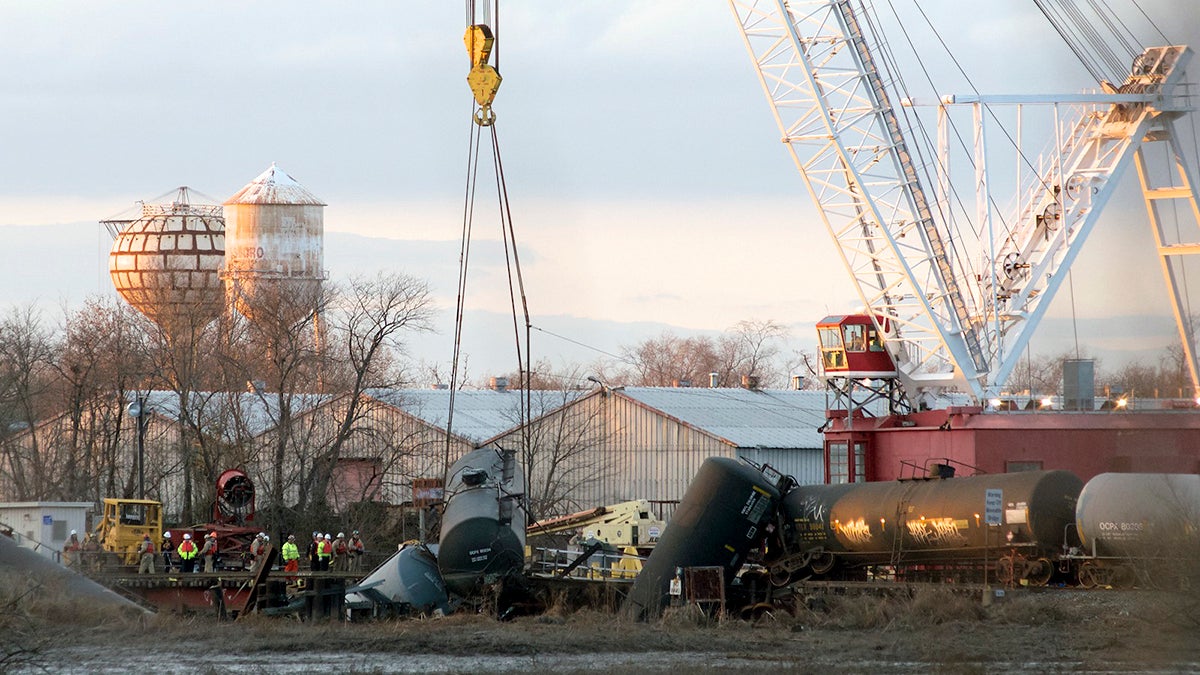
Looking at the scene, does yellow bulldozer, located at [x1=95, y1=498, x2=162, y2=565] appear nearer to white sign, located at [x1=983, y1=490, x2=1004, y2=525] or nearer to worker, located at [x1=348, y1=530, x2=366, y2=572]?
worker, located at [x1=348, y1=530, x2=366, y2=572]

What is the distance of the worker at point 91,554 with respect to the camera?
40.9 meters

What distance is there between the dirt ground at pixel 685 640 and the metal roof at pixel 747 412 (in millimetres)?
34945

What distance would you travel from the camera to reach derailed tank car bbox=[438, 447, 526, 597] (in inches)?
1204

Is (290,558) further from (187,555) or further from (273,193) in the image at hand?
(273,193)

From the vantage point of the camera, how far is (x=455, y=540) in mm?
30672

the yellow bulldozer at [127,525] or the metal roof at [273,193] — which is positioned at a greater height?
the metal roof at [273,193]

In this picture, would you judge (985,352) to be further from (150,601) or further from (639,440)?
(150,601)

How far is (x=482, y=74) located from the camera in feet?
94.2

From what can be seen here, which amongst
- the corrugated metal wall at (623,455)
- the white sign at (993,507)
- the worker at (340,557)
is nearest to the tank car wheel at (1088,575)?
the white sign at (993,507)

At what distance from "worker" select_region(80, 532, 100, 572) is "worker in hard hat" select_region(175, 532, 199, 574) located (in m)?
2.28

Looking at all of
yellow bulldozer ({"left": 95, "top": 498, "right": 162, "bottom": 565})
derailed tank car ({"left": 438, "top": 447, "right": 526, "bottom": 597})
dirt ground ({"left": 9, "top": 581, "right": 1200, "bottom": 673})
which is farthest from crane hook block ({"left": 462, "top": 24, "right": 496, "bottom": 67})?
yellow bulldozer ({"left": 95, "top": 498, "right": 162, "bottom": 565})

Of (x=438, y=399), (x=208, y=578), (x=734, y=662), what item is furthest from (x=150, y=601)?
(x=438, y=399)

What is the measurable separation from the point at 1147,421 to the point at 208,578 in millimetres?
33717

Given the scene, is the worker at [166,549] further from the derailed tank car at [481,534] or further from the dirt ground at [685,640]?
the dirt ground at [685,640]
